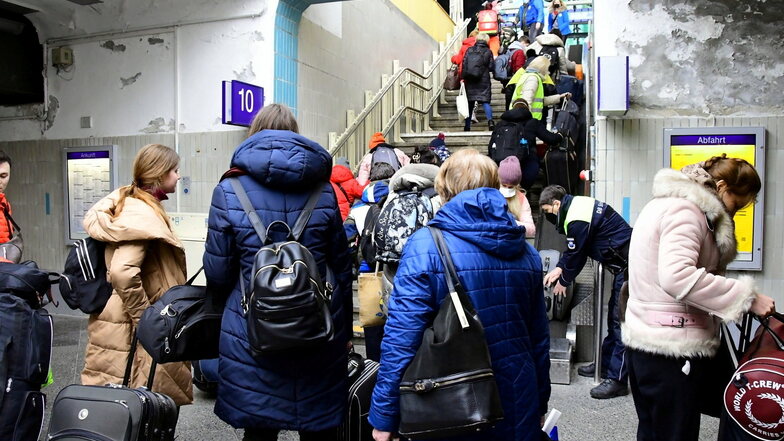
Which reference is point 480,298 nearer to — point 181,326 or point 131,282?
point 181,326

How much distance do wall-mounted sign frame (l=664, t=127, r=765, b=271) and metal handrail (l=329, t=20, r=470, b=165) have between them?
195 inches

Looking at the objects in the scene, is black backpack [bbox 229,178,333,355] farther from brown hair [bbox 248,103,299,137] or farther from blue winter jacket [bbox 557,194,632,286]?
blue winter jacket [bbox 557,194,632,286]

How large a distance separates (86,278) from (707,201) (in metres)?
2.91

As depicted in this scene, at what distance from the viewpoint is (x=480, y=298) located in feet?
7.87

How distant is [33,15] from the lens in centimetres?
888

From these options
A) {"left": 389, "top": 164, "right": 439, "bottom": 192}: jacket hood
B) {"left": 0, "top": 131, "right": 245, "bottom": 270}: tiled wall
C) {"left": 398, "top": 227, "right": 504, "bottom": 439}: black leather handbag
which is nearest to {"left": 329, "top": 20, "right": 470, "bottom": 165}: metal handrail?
{"left": 0, "top": 131, "right": 245, "bottom": 270}: tiled wall

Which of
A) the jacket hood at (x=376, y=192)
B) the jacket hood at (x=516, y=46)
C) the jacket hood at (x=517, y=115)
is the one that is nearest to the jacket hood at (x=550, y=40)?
the jacket hood at (x=516, y=46)

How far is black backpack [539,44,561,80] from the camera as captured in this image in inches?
414

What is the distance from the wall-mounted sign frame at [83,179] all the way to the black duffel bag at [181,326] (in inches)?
244

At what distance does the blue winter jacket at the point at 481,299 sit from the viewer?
2357mm

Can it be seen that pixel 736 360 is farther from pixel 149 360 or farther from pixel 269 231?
pixel 149 360

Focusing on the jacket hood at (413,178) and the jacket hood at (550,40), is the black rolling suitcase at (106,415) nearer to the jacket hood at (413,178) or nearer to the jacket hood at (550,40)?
the jacket hood at (413,178)

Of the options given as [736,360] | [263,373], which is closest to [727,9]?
[736,360]

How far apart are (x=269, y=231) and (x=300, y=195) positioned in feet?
0.72
